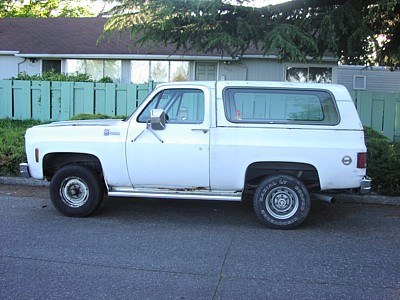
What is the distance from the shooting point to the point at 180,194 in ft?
21.2

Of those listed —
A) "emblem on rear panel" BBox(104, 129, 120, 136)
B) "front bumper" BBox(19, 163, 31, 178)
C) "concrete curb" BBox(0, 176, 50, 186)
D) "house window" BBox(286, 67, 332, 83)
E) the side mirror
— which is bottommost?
"concrete curb" BBox(0, 176, 50, 186)

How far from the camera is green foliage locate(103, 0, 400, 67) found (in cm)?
928

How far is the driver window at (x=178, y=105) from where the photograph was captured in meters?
6.44

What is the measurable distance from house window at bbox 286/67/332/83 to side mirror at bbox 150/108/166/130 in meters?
14.1

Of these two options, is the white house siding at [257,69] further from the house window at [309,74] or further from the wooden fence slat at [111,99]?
the wooden fence slat at [111,99]

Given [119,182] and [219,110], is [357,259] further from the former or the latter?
[119,182]

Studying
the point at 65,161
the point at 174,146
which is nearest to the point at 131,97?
the point at 65,161

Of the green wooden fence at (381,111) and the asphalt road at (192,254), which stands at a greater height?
the green wooden fence at (381,111)

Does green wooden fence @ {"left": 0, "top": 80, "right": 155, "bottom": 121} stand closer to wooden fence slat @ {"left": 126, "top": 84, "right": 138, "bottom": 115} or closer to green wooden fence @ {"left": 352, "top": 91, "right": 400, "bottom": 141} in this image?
wooden fence slat @ {"left": 126, "top": 84, "right": 138, "bottom": 115}

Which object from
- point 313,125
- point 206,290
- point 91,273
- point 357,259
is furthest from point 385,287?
point 91,273

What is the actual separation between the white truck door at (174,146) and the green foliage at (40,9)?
2802 cm

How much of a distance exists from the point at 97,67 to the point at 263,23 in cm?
1183

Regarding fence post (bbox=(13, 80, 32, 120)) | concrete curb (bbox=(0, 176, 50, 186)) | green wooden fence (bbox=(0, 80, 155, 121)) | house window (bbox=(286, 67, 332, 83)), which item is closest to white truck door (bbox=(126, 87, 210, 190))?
concrete curb (bbox=(0, 176, 50, 186))

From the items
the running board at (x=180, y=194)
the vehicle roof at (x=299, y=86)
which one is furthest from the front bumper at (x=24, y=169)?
the vehicle roof at (x=299, y=86)
